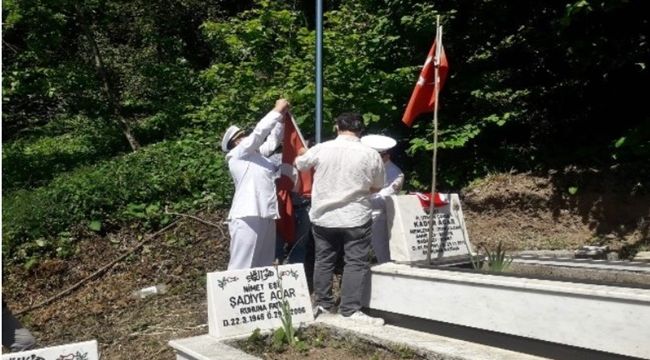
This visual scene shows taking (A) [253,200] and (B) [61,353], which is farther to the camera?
(A) [253,200]

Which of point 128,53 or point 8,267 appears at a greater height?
point 128,53

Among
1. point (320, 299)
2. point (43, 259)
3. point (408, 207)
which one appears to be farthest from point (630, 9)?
point (43, 259)

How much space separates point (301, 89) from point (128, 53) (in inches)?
362

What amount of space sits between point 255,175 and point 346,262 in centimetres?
116

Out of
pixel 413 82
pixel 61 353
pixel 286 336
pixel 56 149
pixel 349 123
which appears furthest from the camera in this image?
pixel 56 149

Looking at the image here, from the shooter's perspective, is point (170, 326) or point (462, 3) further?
point (462, 3)

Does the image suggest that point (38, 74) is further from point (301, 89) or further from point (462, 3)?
point (462, 3)

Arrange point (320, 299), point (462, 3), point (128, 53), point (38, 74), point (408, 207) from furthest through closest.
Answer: point (128, 53) → point (38, 74) → point (462, 3) → point (408, 207) → point (320, 299)

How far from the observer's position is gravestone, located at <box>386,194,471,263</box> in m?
5.79

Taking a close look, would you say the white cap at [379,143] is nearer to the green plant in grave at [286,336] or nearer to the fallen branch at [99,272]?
the green plant in grave at [286,336]

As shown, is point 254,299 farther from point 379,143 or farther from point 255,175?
point 379,143

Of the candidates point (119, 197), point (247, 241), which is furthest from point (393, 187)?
point (119, 197)

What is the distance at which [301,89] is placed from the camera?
978cm

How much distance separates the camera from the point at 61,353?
356 centimetres
